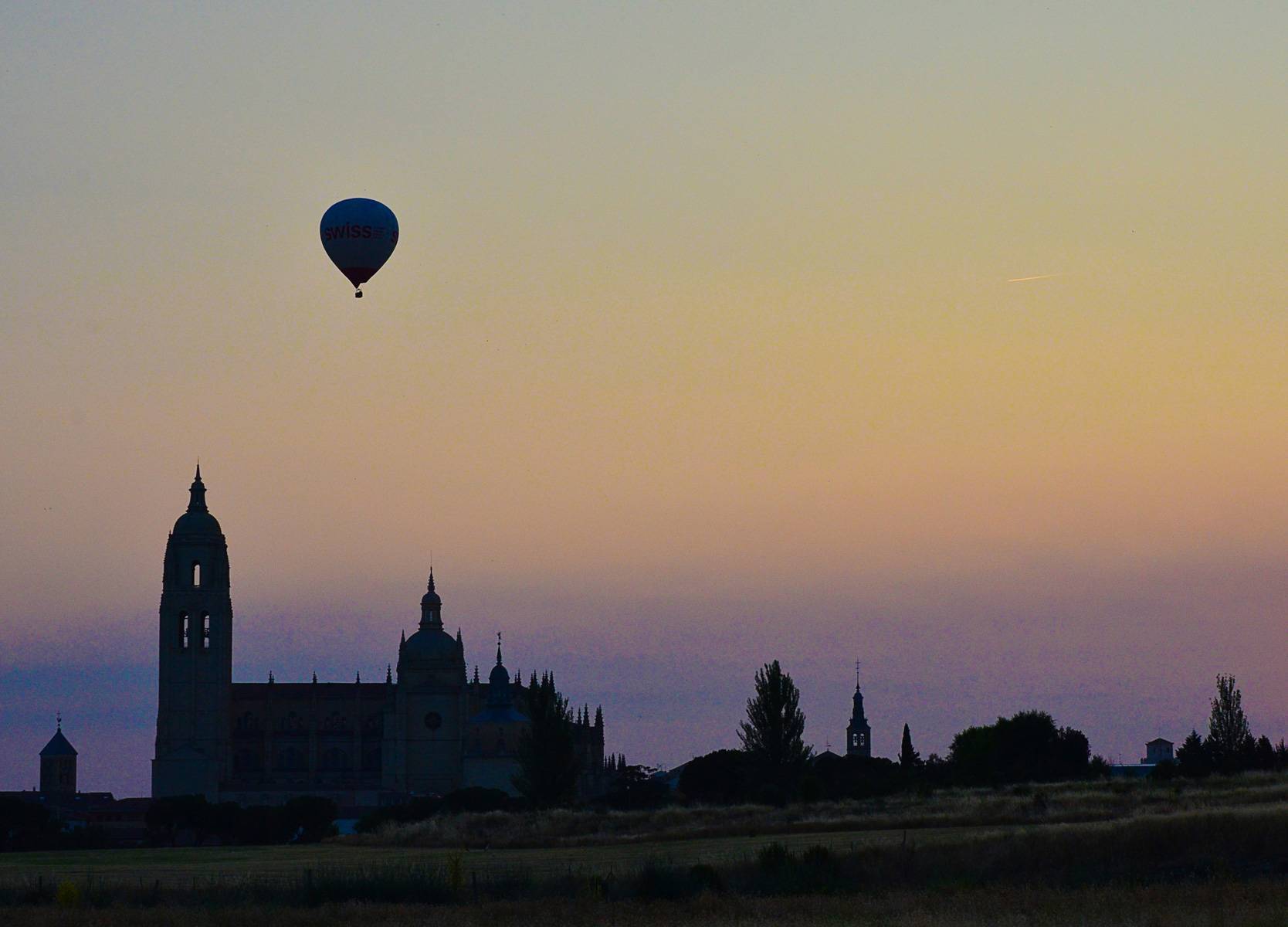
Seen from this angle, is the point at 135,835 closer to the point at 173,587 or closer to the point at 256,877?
the point at 173,587

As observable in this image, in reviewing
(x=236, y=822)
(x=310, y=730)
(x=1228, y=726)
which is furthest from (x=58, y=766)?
(x=1228, y=726)

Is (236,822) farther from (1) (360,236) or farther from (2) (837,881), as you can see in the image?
(2) (837,881)

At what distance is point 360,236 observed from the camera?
57.6 m

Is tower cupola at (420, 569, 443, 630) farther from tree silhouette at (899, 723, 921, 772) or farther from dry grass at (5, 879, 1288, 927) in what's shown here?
dry grass at (5, 879, 1288, 927)

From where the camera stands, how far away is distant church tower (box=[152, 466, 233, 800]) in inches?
5674

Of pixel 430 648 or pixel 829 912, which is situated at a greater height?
pixel 430 648

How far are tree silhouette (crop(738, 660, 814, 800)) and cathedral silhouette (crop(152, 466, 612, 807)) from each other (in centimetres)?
4208

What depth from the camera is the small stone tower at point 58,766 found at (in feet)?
540

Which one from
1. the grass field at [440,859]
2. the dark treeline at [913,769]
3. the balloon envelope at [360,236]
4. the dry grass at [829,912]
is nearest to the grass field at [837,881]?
the dry grass at [829,912]

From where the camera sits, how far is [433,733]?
146m

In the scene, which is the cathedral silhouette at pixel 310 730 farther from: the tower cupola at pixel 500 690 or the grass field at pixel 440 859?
the grass field at pixel 440 859

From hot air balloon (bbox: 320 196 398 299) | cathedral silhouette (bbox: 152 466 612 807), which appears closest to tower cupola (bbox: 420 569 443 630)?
cathedral silhouette (bbox: 152 466 612 807)

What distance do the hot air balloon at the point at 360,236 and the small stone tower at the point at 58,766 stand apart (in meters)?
116

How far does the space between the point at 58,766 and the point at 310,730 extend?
2699cm
